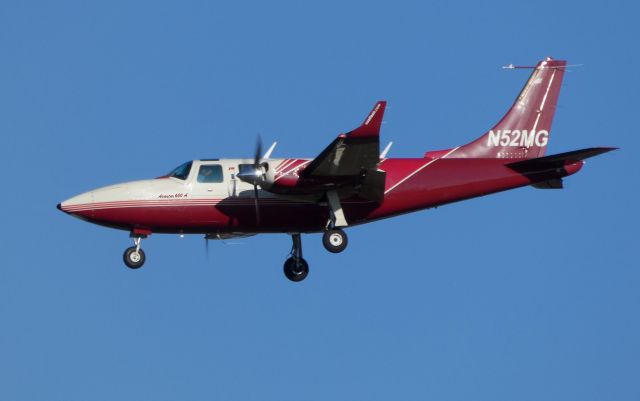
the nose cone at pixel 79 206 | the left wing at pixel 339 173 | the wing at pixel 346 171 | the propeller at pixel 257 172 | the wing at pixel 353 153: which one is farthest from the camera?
the nose cone at pixel 79 206

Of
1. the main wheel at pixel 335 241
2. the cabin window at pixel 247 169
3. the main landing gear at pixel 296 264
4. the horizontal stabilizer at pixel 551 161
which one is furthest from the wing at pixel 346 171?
the horizontal stabilizer at pixel 551 161

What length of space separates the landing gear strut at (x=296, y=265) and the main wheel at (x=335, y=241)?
247 centimetres

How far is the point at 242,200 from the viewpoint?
3359 cm

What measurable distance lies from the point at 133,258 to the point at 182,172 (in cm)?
288

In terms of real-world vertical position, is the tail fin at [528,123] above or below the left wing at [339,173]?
above

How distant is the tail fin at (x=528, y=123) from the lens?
35.6m

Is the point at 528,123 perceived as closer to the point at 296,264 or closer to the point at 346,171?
the point at 346,171

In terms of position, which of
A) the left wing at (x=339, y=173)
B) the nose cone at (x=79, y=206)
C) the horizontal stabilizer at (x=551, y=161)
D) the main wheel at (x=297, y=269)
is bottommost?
the main wheel at (x=297, y=269)

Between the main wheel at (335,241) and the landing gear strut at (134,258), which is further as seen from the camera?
the landing gear strut at (134,258)

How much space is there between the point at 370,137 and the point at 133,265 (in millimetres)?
8476

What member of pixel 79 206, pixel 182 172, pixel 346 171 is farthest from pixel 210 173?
pixel 346 171

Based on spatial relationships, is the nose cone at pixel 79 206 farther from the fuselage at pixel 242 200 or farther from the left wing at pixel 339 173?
the left wing at pixel 339 173

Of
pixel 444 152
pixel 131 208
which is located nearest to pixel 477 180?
pixel 444 152

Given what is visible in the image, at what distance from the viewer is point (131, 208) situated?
33.6 metres
